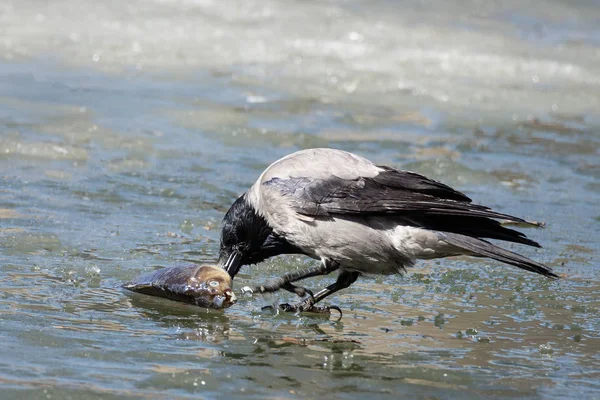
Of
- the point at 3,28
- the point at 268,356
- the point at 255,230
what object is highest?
the point at 3,28

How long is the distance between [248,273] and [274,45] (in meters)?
6.80

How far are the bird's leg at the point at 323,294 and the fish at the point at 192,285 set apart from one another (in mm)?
385

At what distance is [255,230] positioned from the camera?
578 centimetres

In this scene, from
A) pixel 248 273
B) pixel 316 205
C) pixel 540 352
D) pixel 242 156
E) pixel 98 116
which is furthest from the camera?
pixel 98 116

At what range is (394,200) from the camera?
18.0ft

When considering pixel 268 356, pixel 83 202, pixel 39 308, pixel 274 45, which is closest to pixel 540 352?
pixel 268 356

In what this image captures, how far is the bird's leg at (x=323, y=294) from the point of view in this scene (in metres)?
5.45

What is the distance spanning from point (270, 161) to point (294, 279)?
3.07m

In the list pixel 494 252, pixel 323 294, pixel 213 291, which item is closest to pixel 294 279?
pixel 323 294

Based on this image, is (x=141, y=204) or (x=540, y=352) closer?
(x=540, y=352)

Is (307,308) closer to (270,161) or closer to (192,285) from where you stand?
(192,285)

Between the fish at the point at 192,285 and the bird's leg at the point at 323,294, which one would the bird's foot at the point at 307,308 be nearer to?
the bird's leg at the point at 323,294

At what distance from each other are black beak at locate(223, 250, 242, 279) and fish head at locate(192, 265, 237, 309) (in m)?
0.50

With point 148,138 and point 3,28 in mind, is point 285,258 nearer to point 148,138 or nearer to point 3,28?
point 148,138
